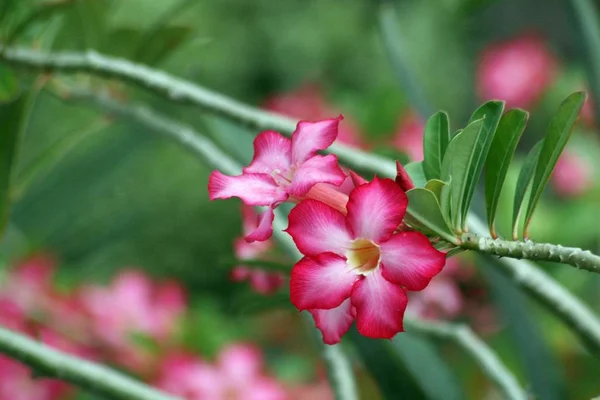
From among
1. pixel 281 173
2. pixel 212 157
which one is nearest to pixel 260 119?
pixel 212 157

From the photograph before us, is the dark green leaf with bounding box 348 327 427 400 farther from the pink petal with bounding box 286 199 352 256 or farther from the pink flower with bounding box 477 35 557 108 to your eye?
the pink flower with bounding box 477 35 557 108

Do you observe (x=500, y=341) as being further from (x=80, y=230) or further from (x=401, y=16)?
(x=401, y=16)

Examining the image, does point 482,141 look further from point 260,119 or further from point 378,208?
point 260,119

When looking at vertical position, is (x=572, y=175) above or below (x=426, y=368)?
above

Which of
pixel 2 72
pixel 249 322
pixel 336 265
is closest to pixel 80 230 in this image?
pixel 249 322

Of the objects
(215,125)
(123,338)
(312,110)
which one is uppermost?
(312,110)

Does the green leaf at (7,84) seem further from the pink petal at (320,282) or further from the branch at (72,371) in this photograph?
the pink petal at (320,282)

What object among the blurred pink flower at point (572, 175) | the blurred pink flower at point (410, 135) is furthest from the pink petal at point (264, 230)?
the blurred pink flower at point (572, 175)

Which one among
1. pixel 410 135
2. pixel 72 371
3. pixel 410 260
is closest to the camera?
pixel 410 260

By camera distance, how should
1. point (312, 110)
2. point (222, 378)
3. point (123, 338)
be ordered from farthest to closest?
1. point (312, 110)
2. point (123, 338)
3. point (222, 378)
